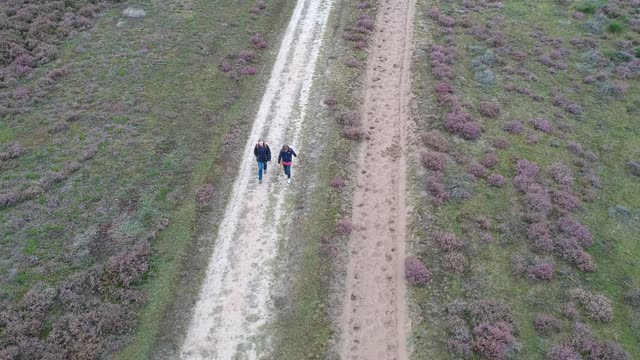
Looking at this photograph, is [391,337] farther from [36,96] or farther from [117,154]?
[36,96]

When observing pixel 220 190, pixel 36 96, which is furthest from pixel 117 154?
pixel 36 96

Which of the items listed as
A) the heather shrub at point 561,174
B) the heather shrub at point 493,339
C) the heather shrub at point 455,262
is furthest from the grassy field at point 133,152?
the heather shrub at point 561,174

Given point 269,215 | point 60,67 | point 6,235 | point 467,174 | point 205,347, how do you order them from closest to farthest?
1. point 205,347
2. point 6,235
3. point 269,215
4. point 467,174
5. point 60,67

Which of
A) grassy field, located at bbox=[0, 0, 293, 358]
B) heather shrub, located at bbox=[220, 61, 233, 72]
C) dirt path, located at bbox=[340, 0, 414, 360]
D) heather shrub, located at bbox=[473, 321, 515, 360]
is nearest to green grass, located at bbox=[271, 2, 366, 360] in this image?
dirt path, located at bbox=[340, 0, 414, 360]

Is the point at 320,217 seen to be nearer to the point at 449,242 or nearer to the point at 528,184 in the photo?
the point at 449,242

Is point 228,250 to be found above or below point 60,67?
below

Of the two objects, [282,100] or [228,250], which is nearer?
[228,250]
